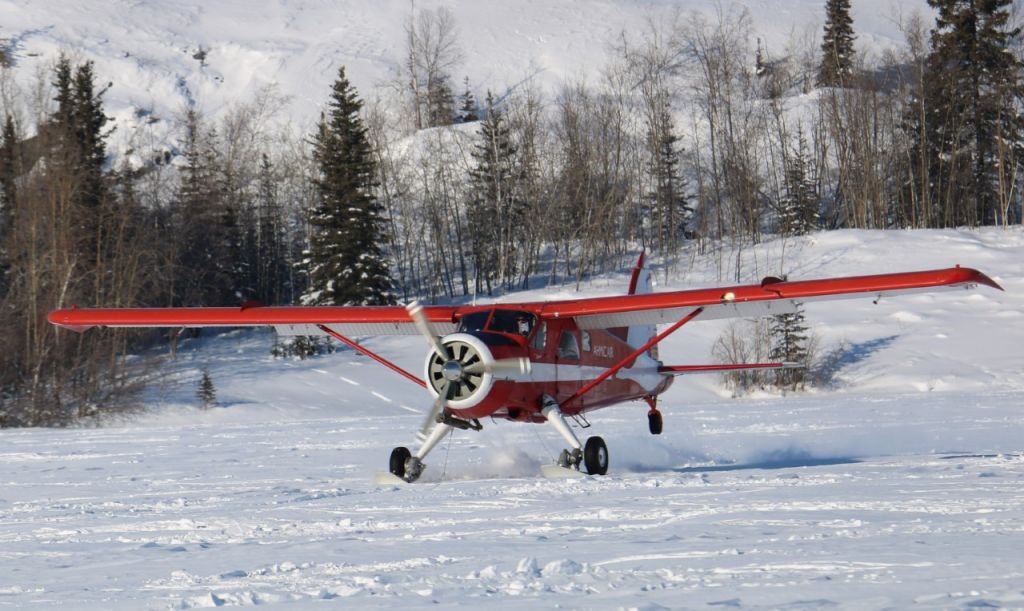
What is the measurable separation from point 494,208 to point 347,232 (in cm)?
1134

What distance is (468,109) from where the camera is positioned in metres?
64.5

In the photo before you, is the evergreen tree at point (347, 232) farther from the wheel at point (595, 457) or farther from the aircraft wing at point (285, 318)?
the wheel at point (595, 457)

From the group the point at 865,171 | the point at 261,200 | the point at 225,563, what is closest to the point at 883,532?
the point at 225,563

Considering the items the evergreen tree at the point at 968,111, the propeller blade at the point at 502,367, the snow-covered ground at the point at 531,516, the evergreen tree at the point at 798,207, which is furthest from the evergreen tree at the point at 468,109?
the propeller blade at the point at 502,367

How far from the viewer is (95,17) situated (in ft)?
255

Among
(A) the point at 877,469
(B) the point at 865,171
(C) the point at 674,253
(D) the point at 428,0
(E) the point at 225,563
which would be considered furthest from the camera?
(D) the point at 428,0

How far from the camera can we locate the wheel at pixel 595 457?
37.0 feet

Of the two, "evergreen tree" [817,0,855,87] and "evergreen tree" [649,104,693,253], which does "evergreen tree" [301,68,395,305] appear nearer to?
"evergreen tree" [649,104,693,253]

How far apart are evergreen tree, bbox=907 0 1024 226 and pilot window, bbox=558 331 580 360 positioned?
133ft

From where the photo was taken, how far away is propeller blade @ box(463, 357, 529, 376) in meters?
10.2

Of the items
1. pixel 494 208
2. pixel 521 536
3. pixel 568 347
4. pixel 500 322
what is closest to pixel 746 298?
pixel 568 347

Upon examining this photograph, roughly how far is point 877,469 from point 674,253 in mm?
35821

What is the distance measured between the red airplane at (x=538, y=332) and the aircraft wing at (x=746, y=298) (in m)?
0.01

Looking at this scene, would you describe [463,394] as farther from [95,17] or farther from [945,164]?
[95,17]
